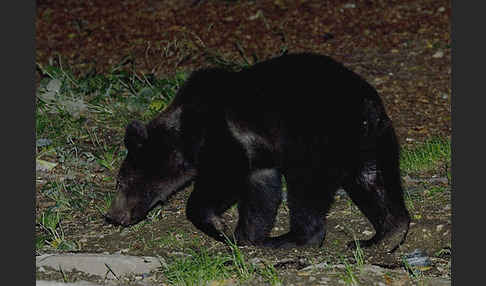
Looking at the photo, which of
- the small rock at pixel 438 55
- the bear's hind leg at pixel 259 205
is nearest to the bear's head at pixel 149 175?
the bear's hind leg at pixel 259 205

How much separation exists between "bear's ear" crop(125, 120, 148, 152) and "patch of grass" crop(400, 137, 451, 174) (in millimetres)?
2697

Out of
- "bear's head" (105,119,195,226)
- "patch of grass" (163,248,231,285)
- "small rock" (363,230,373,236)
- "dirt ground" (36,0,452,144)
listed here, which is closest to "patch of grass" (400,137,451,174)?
"dirt ground" (36,0,452,144)

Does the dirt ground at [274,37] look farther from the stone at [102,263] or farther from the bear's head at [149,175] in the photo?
the stone at [102,263]

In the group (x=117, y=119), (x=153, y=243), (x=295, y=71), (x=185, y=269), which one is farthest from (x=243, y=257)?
(x=117, y=119)

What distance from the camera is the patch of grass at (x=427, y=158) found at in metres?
7.89

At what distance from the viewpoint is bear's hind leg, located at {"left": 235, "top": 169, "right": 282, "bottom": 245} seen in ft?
20.6

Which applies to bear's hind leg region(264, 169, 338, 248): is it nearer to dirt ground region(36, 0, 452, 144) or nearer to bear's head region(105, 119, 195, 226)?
bear's head region(105, 119, 195, 226)

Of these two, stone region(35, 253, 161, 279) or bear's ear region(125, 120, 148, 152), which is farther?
bear's ear region(125, 120, 148, 152)

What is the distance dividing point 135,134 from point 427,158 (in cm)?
302

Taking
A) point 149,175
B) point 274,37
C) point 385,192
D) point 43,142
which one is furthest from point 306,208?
point 274,37

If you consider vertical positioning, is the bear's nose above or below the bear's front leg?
below

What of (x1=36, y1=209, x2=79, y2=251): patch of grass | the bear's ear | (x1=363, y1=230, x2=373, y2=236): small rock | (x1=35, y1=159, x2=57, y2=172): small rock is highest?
the bear's ear

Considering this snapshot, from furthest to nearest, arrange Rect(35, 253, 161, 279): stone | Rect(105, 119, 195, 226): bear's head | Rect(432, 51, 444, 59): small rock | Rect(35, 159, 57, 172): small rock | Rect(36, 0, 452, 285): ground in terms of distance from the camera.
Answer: Rect(432, 51, 444, 59): small rock < Rect(35, 159, 57, 172): small rock < Rect(105, 119, 195, 226): bear's head < Rect(36, 0, 452, 285): ground < Rect(35, 253, 161, 279): stone

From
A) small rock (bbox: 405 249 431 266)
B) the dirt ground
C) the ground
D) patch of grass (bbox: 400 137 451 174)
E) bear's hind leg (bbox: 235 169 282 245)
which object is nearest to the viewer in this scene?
small rock (bbox: 405 249 431 266)
